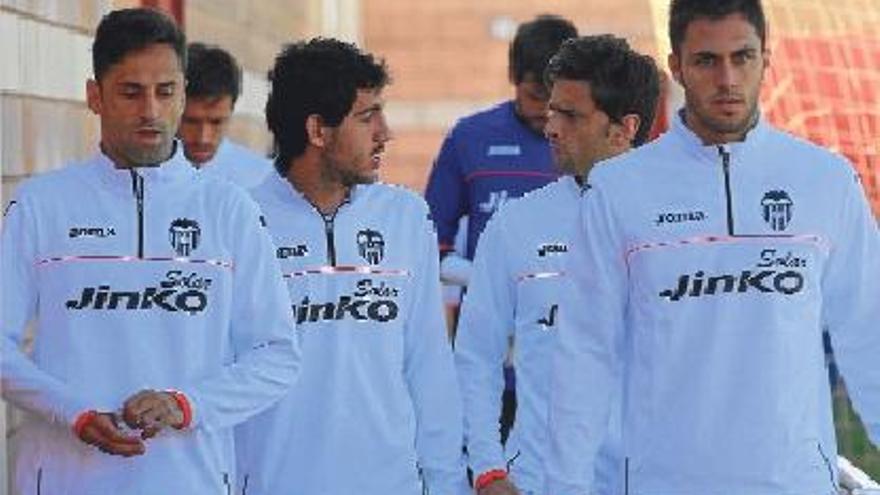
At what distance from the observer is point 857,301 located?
5910 millimetres

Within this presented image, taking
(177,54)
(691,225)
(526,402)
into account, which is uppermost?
(177,54)

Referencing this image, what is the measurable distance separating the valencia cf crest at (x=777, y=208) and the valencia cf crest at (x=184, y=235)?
1.26m

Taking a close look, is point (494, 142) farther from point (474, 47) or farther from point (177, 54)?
point (474, 47)

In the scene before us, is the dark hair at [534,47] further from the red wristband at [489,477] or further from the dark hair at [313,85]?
the red wristband at [489,477]

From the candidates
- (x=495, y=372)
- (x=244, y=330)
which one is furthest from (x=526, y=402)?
(x=244, y=330)

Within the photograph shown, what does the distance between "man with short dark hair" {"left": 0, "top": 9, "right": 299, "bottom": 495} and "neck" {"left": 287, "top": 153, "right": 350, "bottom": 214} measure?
21.0 inches

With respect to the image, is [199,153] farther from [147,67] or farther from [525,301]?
[147,67]

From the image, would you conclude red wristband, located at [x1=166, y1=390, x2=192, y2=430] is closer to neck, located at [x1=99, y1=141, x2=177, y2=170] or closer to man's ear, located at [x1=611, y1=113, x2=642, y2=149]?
neck, located at [x1=99, y1=141, x2=177, y2=170]

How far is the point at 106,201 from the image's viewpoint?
5.89 m

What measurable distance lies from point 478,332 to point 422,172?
65.5 feet

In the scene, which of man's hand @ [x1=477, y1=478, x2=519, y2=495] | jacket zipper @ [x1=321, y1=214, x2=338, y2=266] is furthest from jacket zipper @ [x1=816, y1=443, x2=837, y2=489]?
jacket zipper @ [x1=321, y1=214, x2=338, y2=266]

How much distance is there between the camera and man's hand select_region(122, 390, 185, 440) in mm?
5523

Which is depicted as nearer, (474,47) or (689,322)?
(689,322)

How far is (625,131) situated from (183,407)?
1.86 metres
